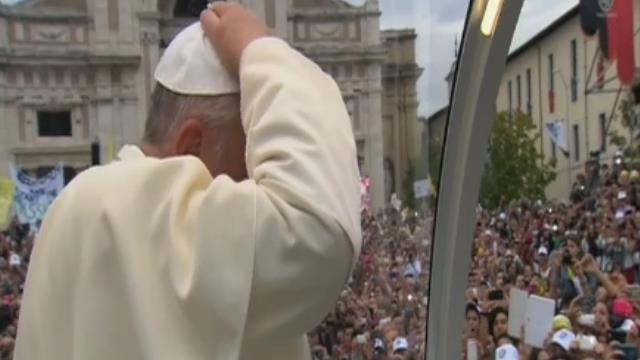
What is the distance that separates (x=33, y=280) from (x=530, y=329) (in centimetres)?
505

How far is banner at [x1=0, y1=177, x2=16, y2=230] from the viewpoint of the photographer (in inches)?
746

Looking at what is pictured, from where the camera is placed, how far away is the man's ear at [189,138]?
157cm

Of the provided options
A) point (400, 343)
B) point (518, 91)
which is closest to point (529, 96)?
point (518, 91)

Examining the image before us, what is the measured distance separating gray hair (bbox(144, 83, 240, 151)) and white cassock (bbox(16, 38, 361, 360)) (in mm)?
54

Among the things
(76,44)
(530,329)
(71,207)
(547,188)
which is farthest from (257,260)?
(76,44)

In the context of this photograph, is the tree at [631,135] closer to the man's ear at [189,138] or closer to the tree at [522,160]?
the tree at [522,160]

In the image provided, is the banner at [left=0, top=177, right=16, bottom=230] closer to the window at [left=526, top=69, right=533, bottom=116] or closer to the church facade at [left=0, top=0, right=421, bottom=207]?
the church facade at [left=0, top=0, right=421, bottom=207]

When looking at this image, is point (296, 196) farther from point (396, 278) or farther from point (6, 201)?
point (6, 201)

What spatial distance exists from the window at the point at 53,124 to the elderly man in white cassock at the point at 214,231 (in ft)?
118

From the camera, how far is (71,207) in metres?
1.53

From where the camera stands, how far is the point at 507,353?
6.31 m

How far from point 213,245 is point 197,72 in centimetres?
27

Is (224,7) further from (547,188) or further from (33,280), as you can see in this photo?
(547,188)

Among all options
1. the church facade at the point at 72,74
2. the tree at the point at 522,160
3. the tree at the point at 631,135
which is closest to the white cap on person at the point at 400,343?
the tree at the point at 631,135
